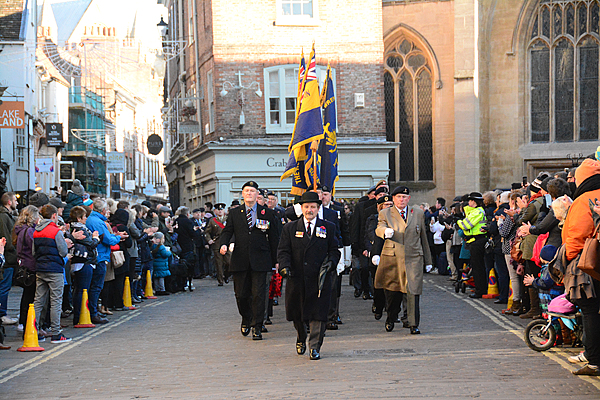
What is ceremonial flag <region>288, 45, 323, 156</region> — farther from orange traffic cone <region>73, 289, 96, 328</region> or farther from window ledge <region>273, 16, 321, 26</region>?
window ledge <region>273, 16, 321, 26</region>

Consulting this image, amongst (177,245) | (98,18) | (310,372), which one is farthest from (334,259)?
(98,18)

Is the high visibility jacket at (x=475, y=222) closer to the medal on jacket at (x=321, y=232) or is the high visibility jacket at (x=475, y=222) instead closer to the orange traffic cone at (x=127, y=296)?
the medal on jacket at (x=321, y=232)

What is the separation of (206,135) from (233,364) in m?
22.1

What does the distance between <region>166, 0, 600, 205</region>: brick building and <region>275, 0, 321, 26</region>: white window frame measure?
1.5 inches

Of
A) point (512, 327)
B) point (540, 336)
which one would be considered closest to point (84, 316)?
point (512, 327)

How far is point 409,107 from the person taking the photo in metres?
32.8

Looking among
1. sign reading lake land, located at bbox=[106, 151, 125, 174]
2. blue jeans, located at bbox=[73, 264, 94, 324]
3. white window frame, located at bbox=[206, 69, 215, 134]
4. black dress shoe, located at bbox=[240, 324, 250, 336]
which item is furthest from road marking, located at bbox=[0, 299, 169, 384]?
sign reading lake land, located at bbox=[106, 151, 125, 174]

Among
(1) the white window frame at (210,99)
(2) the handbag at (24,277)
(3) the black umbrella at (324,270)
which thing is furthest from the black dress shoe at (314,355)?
(1) the white window frame at (210,99)

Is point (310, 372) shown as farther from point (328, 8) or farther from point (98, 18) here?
point (98, 18)

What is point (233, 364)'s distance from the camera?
8.84 metres

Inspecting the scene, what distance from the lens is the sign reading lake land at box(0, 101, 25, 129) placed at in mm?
26797

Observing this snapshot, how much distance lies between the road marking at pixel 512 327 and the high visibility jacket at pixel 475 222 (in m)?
1.29

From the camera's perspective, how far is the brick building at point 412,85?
94.1ft

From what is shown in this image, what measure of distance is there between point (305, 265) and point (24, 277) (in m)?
4.04
